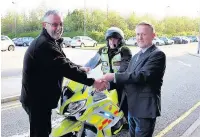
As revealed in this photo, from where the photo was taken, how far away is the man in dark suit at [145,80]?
3.01 metres

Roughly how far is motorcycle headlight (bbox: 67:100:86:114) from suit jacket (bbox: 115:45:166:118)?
0.52m

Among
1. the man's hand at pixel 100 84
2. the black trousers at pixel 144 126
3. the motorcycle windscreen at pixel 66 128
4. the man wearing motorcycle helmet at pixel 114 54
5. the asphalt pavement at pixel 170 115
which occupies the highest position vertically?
the man wearing motorcycle helmet at pixel 114 54

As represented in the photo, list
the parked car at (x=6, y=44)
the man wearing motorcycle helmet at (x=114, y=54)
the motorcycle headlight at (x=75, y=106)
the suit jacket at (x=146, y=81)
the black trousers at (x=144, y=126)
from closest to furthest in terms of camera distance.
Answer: the suit jacket at (x=146, y=81) < the black trousers at (x=144, y=126) < the motorcycle headlight at (x=75, y=106) < the man wearing motorcycle helmet at (x=114, y=54) < the parked car at (x=6, y=44)

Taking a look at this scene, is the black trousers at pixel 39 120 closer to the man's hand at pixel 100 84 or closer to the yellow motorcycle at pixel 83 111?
the yellow motorcycle at pixel 83 111

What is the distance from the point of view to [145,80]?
2992 millimetres

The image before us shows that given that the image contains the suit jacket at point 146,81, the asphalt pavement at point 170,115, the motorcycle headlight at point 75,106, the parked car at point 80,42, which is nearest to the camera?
the suit jacket at point 146,81

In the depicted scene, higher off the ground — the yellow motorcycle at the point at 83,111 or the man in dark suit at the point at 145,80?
the man in dark suit at the point at 145,80

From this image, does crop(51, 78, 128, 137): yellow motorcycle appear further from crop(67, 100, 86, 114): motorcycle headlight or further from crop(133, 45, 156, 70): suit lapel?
crop(133, 45, 156, 70): suit lapel

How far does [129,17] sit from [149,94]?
55.4 meters

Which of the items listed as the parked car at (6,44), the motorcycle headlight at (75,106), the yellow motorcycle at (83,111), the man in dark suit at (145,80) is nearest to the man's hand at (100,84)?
the yellow motorcycle at (83,111)

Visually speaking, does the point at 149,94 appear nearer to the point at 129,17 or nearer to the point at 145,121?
the point at 145,121

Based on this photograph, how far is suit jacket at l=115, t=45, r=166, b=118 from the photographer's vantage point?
9.84 feet

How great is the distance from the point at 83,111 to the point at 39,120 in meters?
0.47

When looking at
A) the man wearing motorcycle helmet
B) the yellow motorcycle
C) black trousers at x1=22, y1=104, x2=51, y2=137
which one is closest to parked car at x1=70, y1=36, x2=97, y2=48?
the man wearing motorcycle helmet
